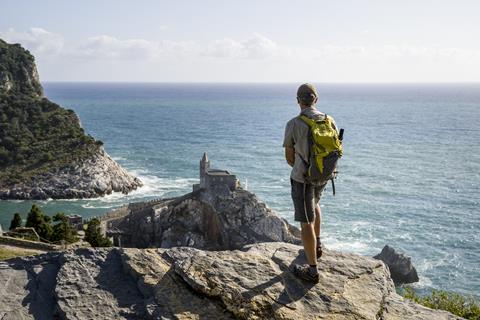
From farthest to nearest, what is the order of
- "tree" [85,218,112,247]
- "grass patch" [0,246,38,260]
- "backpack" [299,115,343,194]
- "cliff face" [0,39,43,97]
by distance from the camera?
"cliff face" [0,39,43,97], "tree" [85,218,112,247], "grass patch" [0,246,38,260], "backpack" [299,115,343,194]

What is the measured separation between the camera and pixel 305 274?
24.6ft

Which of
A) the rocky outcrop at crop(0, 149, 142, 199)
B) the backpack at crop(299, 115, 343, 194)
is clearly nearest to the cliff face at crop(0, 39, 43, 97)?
the rocky outcrop at crop(0, 149, 142, 199)

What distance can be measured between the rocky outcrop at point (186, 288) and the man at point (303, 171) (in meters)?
0.46

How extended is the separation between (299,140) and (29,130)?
93.2m

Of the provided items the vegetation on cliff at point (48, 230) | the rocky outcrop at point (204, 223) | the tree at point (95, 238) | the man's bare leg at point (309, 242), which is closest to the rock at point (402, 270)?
the rocky outcrop at point (204, 223)

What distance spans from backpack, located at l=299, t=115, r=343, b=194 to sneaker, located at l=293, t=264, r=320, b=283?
1.39m

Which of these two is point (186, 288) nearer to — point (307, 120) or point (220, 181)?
point (307, 120)

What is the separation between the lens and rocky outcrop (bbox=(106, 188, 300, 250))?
49.5m

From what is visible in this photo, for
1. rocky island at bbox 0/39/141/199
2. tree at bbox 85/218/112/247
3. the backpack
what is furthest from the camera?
rocky island at bbox 0/39/141/199

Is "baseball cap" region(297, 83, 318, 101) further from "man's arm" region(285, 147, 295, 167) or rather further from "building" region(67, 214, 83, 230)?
"building" region(67, 214, 83, 230)

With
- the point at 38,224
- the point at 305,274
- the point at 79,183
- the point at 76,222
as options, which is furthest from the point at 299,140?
the point at 79,183

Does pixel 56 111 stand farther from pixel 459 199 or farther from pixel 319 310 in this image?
pixel 319 310

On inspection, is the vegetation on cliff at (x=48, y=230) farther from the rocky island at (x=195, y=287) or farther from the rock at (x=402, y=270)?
the rocky island at (x=195, y=287)

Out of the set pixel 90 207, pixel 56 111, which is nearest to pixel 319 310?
pixel 90 207
